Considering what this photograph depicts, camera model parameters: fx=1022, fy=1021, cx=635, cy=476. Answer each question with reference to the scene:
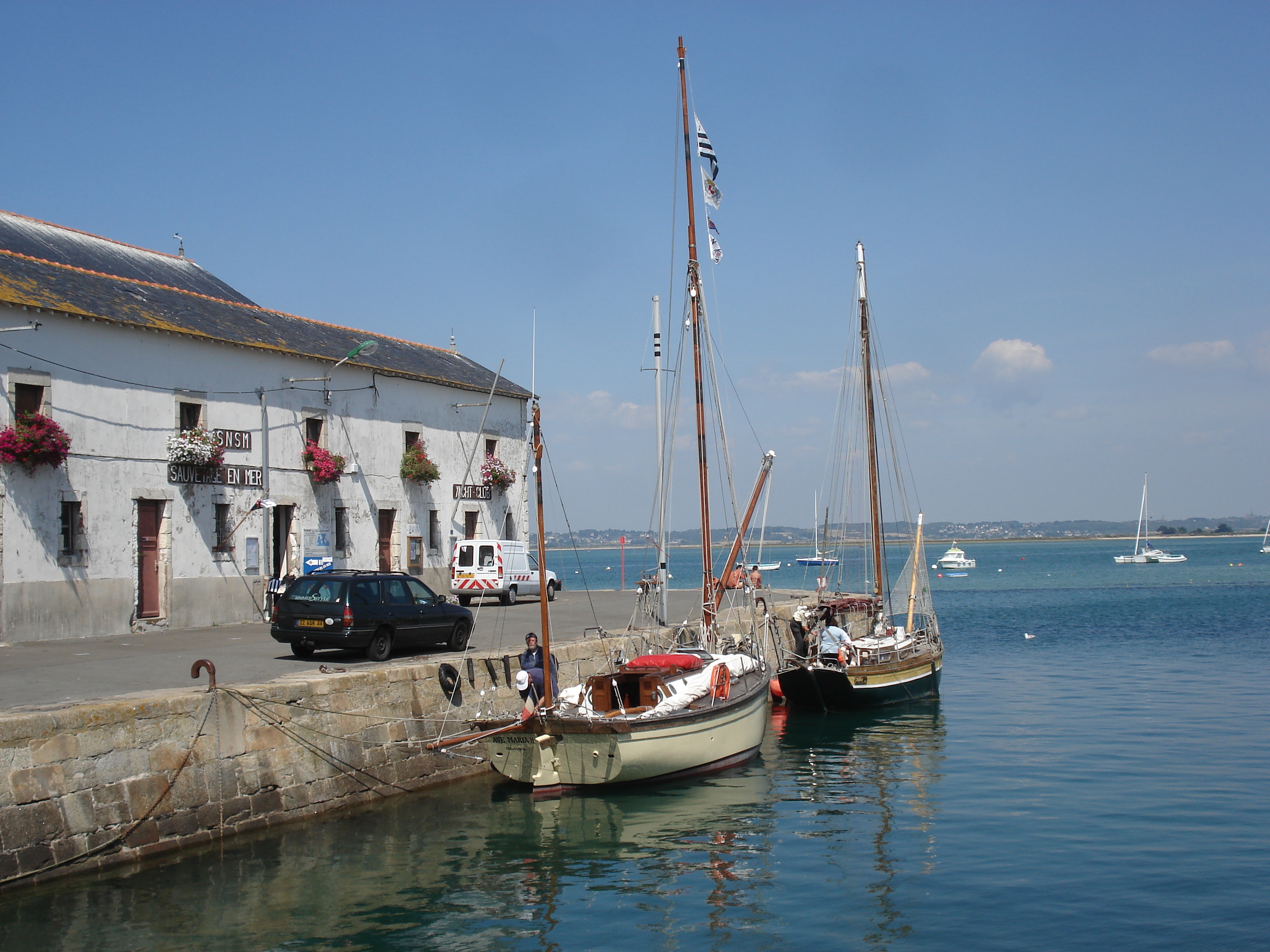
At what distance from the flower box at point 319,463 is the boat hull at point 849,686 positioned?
1398cm

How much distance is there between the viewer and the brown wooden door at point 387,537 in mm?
32312

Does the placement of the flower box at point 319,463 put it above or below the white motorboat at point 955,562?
above

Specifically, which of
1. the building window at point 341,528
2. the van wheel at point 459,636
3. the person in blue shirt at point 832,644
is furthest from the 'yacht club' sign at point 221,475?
the person in blue shirt at point 832,644

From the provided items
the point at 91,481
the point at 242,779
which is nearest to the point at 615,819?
the point at 242,779

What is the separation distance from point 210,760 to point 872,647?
17588 mm

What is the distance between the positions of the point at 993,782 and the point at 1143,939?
715 centimetres

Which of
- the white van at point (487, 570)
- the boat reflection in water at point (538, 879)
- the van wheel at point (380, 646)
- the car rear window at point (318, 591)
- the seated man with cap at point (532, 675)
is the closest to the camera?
the boat reflection in water at point (538, 879)

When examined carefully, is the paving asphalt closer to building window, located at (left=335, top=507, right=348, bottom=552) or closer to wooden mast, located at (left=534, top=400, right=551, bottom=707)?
wooden mast, located at (left=534, top=400, right=551, bottom=707)

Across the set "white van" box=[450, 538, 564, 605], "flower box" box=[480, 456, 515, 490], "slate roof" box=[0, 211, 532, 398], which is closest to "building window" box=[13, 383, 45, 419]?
"slate roof" box=[0, 211, 532, 398]

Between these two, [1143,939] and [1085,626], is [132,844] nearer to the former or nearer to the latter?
[1143,939]

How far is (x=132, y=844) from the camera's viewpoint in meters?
12.3

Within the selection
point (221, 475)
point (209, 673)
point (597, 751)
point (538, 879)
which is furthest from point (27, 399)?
point (538, 879)

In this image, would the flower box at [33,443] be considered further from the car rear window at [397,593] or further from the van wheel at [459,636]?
the van wheel at [459,636]

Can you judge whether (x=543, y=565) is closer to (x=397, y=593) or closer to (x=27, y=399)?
(x=397, y=593)
